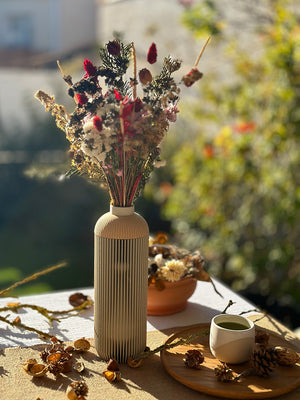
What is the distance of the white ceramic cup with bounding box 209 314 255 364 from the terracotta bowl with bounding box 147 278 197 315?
23 centimetres

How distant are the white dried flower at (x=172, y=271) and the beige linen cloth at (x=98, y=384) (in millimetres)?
228

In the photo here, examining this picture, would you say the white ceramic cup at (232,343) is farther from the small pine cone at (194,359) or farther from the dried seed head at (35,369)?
the dried seed head at (35,369)

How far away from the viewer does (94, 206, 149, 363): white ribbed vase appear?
0.97m

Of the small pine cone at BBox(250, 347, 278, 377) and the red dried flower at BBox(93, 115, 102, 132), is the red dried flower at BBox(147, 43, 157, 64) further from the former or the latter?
the small pine cone at BBox(250, 347, 278, 377)

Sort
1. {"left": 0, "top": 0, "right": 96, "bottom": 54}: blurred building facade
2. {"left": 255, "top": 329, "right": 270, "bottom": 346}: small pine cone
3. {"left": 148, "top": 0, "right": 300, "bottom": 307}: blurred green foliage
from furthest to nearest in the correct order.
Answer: {"left": 0, "top": 0, "right": 96, "bottom": 54}: blurred building facade, {"left": 148, "top": 0, "right": 300, "bottom": 307}: blurred green foliage, {"left": 255, "top": 329, "right": 270, "bottom": 346}: small pine cone

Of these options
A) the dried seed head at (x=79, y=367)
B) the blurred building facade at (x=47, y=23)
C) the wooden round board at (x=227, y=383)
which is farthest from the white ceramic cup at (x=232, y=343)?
the blurred building facade at (x=47, y=23)

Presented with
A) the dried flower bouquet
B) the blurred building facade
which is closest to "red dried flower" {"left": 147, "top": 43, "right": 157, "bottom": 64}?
the dried flower bouquet

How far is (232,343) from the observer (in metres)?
0.98

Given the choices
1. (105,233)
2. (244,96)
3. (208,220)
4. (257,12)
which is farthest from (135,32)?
(105,233)

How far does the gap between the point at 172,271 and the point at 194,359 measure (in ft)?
0.93

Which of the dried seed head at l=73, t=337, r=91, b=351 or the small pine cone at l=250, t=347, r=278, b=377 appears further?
the dried seed head at l=73, t=337, r=91, b=351

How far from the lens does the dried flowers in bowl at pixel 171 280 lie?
121 centimetres

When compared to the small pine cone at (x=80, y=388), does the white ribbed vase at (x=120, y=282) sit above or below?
above

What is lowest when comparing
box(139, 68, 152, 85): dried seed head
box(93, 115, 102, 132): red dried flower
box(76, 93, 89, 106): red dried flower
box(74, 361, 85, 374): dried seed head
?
box(74, 361, 85, 374): dried seed head
